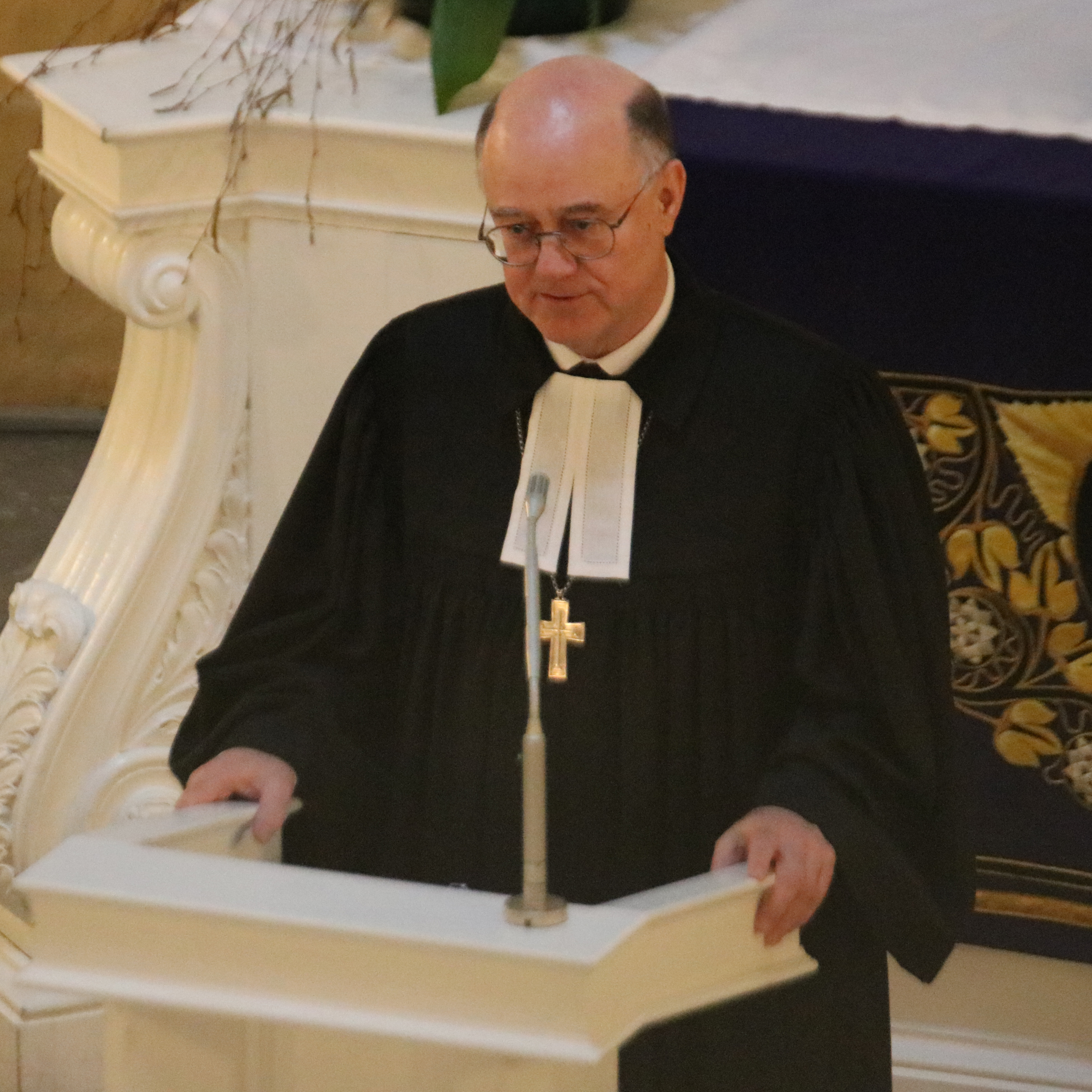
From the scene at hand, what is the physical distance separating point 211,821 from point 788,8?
181cm

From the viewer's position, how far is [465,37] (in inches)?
120

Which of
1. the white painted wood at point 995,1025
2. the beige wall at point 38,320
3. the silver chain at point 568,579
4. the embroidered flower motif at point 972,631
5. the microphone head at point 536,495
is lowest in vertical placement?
the white painted wood at point 995,1025

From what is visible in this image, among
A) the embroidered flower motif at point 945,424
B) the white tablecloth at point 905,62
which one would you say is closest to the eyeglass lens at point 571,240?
the white tablecloth at point 905,62

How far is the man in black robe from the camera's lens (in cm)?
214

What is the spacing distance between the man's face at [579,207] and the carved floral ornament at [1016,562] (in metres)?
0.90

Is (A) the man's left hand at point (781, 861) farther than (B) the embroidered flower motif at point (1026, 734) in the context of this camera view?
No

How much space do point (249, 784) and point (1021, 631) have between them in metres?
1.33

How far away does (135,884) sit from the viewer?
1.78 meters

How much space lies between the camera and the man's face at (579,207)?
2.04 meters

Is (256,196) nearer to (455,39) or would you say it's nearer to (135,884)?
(455,39)

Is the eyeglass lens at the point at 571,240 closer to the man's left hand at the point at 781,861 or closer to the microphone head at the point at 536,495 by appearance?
the microphone head at the point at 536,495

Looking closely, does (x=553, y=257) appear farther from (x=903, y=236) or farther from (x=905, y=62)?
(x=905, y=62)

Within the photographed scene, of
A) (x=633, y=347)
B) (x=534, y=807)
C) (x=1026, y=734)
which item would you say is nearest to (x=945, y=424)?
(x=1026, y=734)

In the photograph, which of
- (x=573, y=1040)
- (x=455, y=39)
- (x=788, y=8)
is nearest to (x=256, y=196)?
(x=455, y=39)
